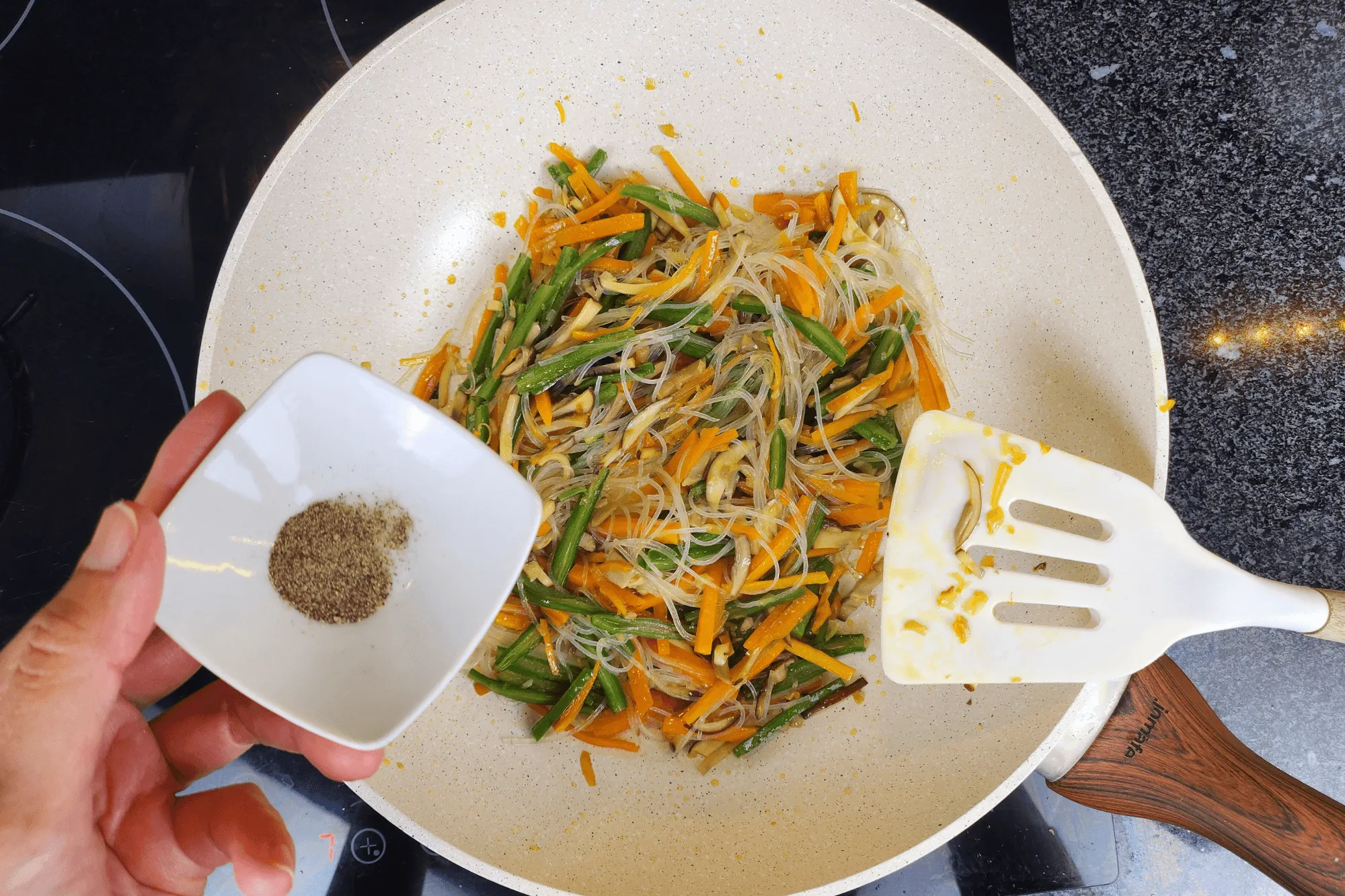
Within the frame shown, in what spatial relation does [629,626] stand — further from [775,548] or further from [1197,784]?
[1197,784]

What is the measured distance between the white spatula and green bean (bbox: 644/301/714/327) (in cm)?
51

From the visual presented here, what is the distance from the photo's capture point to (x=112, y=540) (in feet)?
3.38

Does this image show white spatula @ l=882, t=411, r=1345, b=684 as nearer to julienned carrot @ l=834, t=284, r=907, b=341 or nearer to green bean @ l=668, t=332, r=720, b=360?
julienned carrot @ l=834, t=284, r=907, b=341

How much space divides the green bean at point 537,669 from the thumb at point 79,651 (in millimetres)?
758

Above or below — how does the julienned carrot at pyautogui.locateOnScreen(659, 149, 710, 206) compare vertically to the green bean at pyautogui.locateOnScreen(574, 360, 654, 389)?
above

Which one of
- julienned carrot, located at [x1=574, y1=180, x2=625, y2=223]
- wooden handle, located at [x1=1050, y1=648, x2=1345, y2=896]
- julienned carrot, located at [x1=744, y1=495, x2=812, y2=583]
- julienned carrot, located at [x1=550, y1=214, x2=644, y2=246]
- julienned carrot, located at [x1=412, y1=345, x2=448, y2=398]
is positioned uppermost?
julienned carrot, located at [x1=574, y1=180, x2=625, y2=223]

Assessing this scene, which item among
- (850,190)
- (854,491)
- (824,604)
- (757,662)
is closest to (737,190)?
(850,190)

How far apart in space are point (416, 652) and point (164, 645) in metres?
0.53

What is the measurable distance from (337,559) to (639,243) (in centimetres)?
92

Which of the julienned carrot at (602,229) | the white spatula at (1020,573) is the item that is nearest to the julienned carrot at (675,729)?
the white spatula at (1020,573)

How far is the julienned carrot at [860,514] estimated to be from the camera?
5.51 feet

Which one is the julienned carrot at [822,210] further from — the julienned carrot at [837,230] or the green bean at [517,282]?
the green bean at [517,282]

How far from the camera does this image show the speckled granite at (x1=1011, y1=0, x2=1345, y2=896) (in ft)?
6.16

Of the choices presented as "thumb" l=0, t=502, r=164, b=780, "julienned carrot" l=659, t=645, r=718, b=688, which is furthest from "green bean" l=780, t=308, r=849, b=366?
"thumb" l=0, t=502, r=164, b=780
